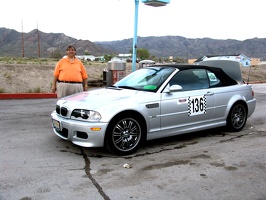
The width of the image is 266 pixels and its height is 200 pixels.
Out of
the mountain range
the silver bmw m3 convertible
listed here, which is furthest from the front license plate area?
the mountain range

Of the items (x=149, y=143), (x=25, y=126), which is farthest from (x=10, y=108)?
(x=149, y=143)

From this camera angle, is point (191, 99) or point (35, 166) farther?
point (191, 99)

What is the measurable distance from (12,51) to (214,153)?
266 ft

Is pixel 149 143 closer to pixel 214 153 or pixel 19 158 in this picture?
pixel 214 153

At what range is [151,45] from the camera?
4624 inches

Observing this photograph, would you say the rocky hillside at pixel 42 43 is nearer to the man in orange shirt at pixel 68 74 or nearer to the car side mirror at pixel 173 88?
the man in orange shirt at pixel 68 74

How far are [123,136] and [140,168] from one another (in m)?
0.68

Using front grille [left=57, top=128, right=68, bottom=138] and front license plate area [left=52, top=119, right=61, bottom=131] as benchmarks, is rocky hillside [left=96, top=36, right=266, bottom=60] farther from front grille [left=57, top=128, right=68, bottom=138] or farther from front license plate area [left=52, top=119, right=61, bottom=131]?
front grille [left=57, top=128, right=68, bottom=138]

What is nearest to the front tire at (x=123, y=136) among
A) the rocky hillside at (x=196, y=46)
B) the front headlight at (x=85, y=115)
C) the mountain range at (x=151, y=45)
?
the front headlight at (x=85, y=115)

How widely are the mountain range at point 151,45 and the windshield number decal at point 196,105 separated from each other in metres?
74.9

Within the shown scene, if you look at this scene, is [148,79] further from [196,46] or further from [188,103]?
[196,46]

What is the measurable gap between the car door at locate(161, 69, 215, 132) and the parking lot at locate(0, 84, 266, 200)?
0.41 m

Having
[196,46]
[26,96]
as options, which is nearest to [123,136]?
[26,96]

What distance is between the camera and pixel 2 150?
207 inches
